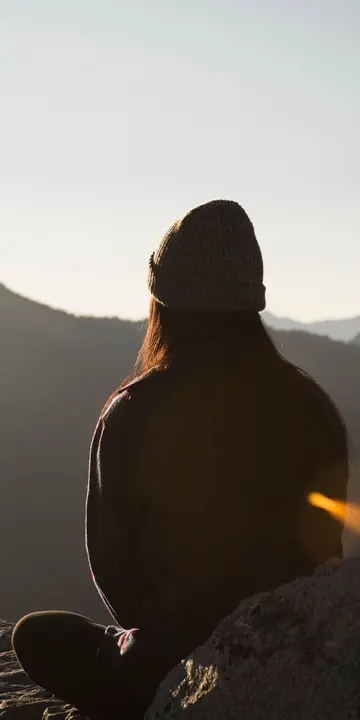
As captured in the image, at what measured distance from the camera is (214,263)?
2527 millimetres

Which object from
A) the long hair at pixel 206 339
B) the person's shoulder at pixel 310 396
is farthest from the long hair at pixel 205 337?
the person's shoulder at pixel 310 396

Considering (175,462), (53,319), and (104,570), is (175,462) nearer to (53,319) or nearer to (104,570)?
(104,570)

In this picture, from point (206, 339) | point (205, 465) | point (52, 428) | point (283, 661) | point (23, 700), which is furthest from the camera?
point (52, 428)

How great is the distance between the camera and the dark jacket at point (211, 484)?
2.40 metres

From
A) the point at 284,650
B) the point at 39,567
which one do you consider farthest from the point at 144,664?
the point at 39,567

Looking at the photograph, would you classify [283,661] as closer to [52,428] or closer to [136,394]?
[136,394]

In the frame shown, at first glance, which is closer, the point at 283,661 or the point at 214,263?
the point at 283,661

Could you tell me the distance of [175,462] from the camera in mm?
2389

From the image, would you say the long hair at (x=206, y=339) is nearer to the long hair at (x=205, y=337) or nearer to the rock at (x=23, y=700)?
the long hair at (x=205, y=337)

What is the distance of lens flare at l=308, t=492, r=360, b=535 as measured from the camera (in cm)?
243

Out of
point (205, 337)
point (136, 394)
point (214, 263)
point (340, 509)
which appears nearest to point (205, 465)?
point (136, 394)

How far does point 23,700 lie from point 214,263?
222cm

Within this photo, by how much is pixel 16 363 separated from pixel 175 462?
38008 millimetres

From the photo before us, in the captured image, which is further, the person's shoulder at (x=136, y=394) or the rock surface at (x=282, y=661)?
the person's shoulder at (x=136, y=394)
